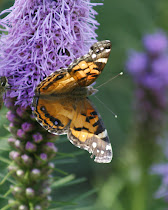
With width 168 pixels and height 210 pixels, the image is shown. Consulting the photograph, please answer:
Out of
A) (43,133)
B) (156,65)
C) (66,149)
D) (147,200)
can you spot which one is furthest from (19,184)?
(156,65)

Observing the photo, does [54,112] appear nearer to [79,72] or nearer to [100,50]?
[79,72]

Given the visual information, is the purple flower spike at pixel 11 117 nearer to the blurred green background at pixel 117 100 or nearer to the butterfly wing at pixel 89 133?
the butterfly wing at pixel 89 133

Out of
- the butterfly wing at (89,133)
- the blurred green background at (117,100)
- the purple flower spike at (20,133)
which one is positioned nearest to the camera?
the butterfly wing at (89,133)

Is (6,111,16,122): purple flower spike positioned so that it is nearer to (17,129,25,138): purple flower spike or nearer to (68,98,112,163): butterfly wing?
(17,129,25,138): purple flower spike

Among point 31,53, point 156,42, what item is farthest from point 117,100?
point 31,53

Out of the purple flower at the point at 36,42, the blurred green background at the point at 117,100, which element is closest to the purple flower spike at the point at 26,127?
the purple flower at the point at 36,42

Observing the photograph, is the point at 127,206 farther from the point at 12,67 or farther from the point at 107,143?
the point at 12,67

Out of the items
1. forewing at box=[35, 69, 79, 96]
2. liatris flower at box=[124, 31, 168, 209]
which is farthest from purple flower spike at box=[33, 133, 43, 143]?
liatris flower at box=[124, 31, 168, 209]
